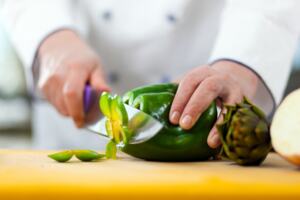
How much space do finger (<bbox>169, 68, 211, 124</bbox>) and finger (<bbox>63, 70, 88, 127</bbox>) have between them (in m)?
0.30

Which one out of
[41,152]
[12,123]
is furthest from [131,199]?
[12,123]

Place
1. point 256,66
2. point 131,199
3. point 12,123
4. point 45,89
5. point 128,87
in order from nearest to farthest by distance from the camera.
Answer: point 131,199 < point 256,66 < point 45,89 < point 128,87 < point 12,123

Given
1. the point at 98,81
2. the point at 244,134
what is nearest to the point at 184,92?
the point at 244,134

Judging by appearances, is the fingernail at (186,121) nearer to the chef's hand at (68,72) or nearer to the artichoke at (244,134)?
the artichoke at (244,134)

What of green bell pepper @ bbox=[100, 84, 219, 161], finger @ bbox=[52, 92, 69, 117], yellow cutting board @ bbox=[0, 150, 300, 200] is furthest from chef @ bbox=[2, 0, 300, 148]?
yellow cutting board @ bbox=[0, 150, 300, 200]

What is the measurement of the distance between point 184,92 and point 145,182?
0.23 meters

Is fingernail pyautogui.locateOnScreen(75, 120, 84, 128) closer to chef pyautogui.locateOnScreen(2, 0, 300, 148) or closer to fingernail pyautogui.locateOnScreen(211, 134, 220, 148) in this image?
chef pyautogui.locateOnScreen(2, 0, 300, 148)

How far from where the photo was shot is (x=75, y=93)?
45.2 inches

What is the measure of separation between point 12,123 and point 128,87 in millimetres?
2901

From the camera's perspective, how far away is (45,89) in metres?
1.26

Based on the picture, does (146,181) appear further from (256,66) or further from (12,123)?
(12,123)

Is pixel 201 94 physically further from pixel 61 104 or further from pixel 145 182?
pixel 61 104

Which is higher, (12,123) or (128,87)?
(128,87)

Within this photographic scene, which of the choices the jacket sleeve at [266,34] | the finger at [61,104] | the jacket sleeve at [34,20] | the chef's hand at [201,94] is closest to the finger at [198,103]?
the chef's hand at [201,94]
